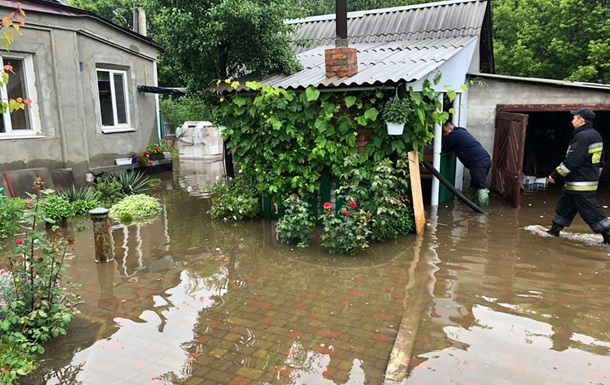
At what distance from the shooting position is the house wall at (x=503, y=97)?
10.5 metres

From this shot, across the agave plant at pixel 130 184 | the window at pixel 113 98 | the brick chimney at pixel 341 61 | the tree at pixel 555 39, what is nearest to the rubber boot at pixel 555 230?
the brick chimney at pixel 341 61

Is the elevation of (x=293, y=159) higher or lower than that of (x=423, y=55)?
lower

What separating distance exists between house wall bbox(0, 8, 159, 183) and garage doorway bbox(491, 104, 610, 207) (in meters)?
9.87

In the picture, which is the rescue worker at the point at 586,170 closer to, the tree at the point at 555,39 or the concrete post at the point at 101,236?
the concrete post at the point at 101,236

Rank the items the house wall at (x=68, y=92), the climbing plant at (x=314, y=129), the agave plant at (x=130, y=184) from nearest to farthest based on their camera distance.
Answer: the climbing plant at (x=314, y=129), the house wall at (x=68, y=92), the agave plant at (x=130, y=184)

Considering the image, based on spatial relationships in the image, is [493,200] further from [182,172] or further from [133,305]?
[182,172]

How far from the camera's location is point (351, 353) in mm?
4367

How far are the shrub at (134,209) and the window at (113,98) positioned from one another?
3601 millimetres

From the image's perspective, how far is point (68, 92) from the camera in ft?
36.6

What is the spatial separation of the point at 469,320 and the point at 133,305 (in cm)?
372

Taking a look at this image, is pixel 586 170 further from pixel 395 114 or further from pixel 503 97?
pixel 503 97

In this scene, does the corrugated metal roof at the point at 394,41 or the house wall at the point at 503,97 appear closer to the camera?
the corrugated metal roof at the point at 394,41

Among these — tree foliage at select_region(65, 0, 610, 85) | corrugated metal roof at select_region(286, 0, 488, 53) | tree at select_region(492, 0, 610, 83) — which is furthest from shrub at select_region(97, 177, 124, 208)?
tree at select_region(492, 0, 610, 83)

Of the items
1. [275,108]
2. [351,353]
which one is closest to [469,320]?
[351,353]
